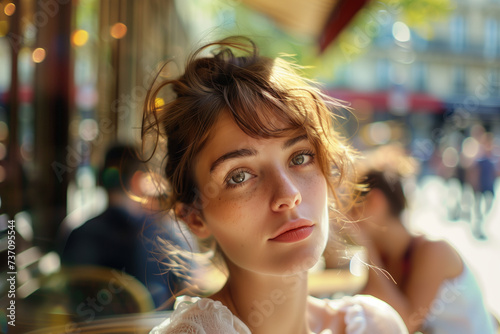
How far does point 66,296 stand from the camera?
1.56 metres

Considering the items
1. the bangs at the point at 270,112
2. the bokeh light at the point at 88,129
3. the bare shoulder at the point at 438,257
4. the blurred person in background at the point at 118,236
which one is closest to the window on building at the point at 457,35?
the bokeh light at the point at 88,129

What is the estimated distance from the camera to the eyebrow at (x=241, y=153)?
2.50 ft

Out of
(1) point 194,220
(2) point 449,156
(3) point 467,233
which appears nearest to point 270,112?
(1) point 194,220

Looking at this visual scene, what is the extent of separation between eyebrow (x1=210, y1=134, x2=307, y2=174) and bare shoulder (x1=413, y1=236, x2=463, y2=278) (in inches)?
41.8

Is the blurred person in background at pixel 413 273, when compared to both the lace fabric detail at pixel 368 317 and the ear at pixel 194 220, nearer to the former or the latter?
the lace fabric detail at pixel 368 317

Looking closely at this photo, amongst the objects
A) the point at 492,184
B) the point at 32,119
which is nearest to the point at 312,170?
the point at 32,119

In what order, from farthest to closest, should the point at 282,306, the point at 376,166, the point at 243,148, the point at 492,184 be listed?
1. the point at 492,184
2. the point at 376,166
3. the point at 282,306
4. the point at 243,148

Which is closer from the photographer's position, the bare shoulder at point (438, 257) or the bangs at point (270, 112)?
the bangs at point (270, 112)

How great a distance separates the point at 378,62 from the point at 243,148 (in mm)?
18159

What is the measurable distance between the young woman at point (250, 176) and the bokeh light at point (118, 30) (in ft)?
9.60

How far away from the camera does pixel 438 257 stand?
5.18 feet

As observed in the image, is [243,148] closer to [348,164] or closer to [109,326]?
[348,164]

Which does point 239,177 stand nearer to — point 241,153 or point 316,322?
point 241,153

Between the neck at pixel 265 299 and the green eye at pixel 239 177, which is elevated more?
the green eye at pixel 239 177
